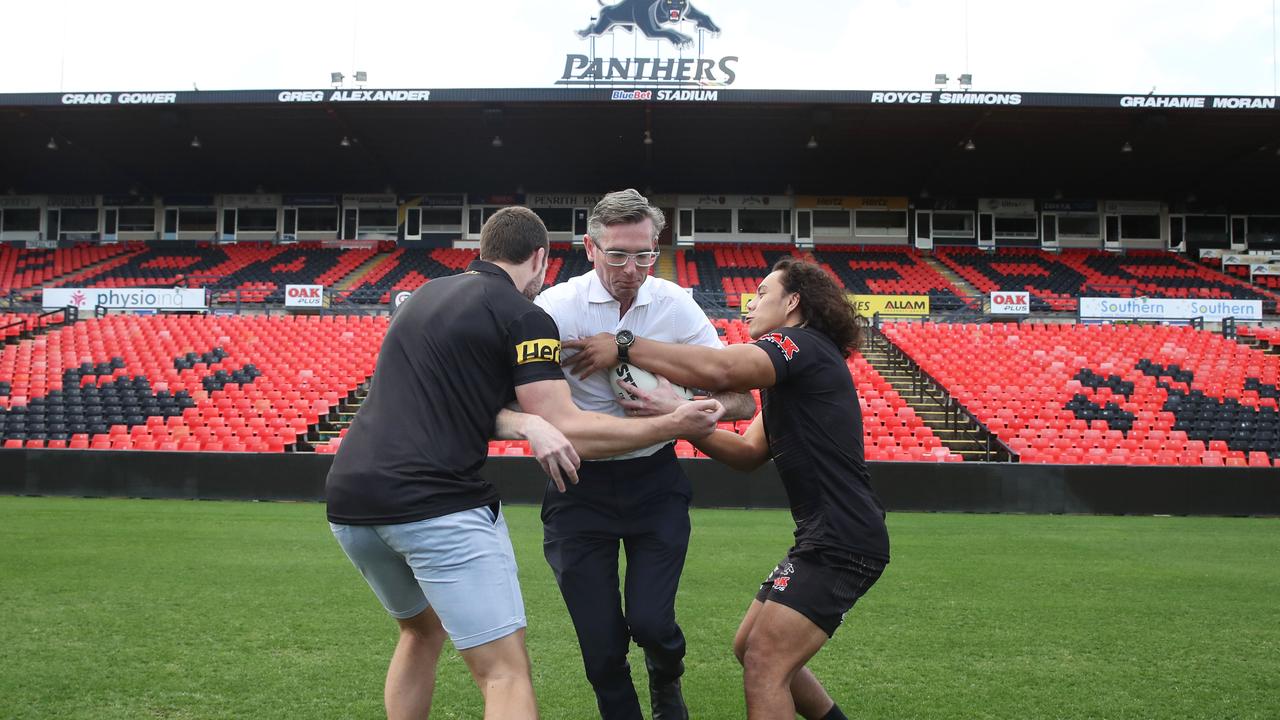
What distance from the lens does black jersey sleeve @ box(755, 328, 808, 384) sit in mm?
3305

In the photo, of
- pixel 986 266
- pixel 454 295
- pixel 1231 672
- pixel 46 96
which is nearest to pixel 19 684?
pixel 454 295

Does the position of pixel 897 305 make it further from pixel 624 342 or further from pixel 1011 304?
pixel 624 342

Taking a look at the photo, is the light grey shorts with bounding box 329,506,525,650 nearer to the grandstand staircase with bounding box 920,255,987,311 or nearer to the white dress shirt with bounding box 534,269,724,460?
the white dress shirt with bounding box 534,269,724,460

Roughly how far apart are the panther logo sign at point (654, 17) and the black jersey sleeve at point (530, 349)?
31.0 metres

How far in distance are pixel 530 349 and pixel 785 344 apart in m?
1.00

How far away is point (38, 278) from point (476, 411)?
3649 centimetres

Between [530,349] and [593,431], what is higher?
[530,349]

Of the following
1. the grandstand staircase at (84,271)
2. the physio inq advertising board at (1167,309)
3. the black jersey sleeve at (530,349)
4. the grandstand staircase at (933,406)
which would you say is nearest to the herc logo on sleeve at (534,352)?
the black jersey sleeve at (530,349)

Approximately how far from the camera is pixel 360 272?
109ft

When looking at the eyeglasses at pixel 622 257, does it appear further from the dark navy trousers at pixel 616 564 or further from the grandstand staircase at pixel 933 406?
the grandstand staircase at pixel 933 406

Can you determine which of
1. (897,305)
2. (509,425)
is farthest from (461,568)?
(897,305)

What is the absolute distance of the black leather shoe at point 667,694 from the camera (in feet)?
12.1

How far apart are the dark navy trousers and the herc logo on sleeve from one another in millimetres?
841

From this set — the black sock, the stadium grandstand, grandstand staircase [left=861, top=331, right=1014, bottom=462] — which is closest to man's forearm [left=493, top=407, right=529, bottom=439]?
the black sock
